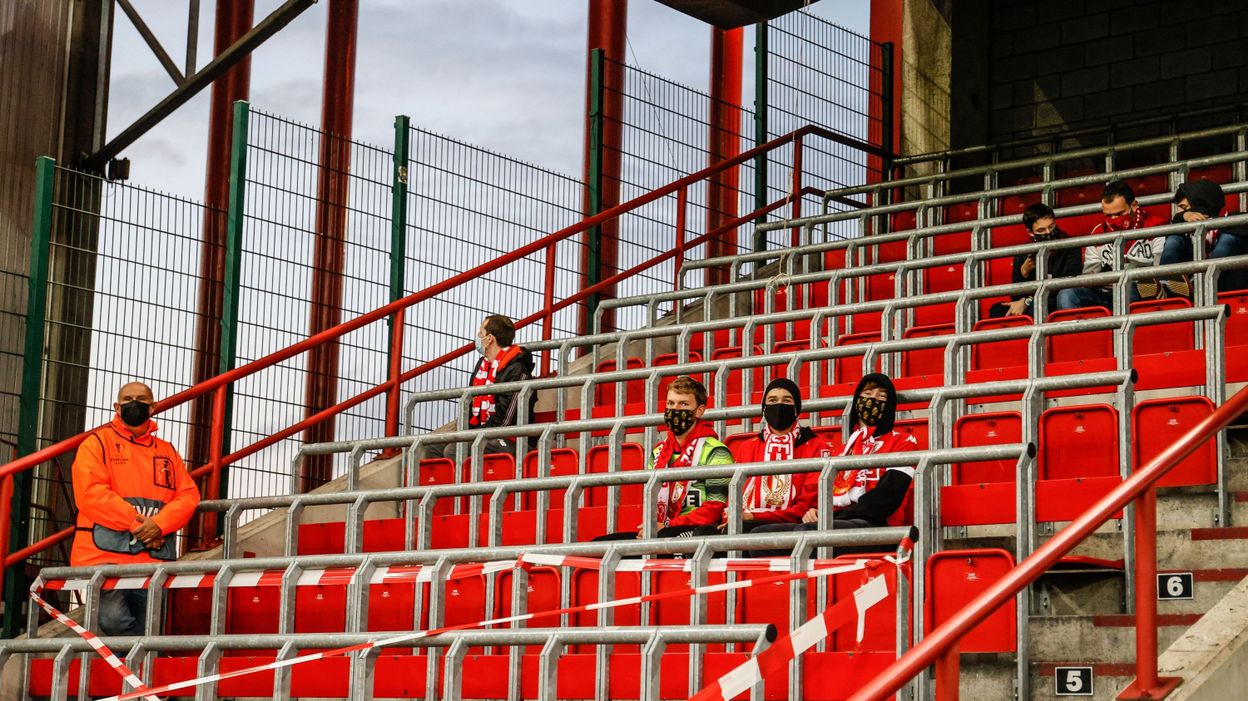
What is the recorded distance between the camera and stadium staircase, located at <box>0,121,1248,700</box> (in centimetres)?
566

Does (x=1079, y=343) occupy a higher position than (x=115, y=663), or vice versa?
(x=1079, y=343)

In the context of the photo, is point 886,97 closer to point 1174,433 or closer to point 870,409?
point 870,409

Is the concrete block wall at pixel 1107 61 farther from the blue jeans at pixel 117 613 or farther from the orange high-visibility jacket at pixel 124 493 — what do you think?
the blue jeans at pixel 117 613

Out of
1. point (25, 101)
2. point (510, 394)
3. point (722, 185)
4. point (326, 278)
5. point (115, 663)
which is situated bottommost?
point (115, 663)

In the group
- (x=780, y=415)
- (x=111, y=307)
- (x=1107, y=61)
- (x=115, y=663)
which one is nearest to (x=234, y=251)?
(x=111, y=307)

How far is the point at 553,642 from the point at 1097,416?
2.46 metres

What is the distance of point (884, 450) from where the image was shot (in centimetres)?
681

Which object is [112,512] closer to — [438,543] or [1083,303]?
[438,543]

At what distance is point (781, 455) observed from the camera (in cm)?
713

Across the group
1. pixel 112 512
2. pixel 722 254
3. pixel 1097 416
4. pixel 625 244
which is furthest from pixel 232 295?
pixel 1097 416

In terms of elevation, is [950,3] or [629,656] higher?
[950,3]

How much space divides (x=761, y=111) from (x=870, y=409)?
716 cm

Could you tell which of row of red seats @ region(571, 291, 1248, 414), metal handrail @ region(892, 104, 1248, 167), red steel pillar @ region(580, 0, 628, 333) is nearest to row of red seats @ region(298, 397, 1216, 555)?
row of red seats @ region(571, 291, 1248, 414)

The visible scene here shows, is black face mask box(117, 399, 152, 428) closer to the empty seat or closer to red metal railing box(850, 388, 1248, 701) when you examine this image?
the empty seat
